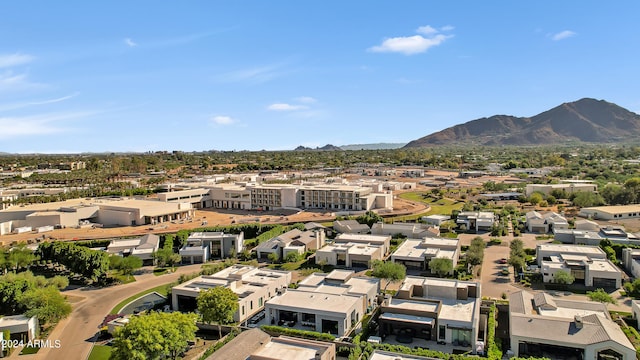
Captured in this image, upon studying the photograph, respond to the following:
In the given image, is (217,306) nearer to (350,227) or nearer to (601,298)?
(601,298)

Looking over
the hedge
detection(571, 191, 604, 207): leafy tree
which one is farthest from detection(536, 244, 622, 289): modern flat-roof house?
detection(571, 191, 604, 207): leafy tree

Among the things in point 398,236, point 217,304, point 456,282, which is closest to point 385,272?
point 456,282

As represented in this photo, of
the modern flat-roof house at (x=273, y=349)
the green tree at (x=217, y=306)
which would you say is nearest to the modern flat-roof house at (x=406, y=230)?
the green tree at (x=217, y=306)

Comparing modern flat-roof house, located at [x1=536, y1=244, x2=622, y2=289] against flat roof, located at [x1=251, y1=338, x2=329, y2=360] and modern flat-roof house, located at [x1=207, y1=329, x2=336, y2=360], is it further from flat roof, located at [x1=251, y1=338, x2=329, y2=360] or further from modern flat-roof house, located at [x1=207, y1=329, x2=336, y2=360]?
flat roof, located at [x1=251, y1=338, x2=329, y2=360]

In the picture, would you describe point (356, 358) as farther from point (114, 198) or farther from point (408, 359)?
point (114, 198)

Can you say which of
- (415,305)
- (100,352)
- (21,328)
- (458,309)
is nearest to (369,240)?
(415,305)
